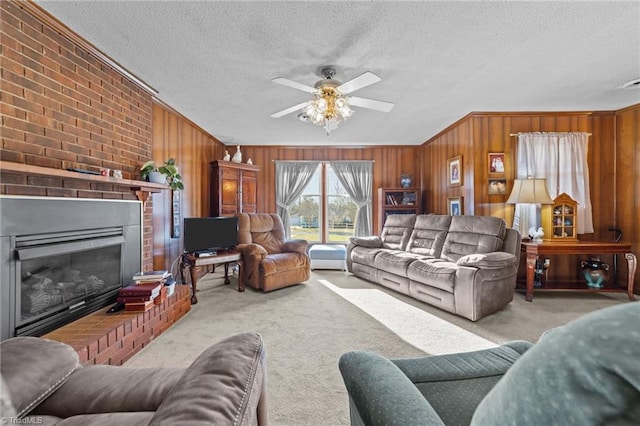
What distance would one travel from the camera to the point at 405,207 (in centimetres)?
546

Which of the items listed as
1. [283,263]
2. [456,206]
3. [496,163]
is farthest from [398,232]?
[283,263]

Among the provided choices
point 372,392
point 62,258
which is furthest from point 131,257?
point 372,392

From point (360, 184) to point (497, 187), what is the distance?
260cm

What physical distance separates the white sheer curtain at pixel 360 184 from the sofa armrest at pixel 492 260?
2970 mm

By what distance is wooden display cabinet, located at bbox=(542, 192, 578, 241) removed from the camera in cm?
337

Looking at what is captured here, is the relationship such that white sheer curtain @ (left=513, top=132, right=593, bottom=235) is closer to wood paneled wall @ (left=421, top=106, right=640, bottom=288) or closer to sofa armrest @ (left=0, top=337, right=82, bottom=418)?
wood paneled wall @ (left=421, top=106, right=640, bottom=288)

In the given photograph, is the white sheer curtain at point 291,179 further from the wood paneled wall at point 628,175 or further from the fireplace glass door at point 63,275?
the wood paneled wall at point 628,175

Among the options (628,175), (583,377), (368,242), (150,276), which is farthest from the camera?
(368,242)

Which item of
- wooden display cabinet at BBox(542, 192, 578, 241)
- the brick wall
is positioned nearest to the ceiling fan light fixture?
the brick wall

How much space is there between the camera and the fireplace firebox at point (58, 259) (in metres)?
1.61

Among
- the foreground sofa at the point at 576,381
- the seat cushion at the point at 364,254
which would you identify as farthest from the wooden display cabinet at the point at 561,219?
the foreground sofa at the point at 576,381

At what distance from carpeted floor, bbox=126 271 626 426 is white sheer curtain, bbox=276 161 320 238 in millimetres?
2482

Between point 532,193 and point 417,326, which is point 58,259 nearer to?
point 417,326

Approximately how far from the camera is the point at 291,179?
227 inches
